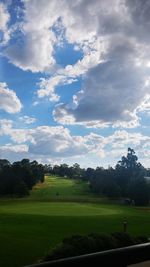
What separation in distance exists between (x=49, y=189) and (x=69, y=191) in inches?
332

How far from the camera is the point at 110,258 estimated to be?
364 centimetres

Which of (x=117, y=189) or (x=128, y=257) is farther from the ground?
(x=117, y=189)

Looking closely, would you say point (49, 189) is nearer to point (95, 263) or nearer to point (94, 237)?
point (94, 237)

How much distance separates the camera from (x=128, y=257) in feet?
12.7

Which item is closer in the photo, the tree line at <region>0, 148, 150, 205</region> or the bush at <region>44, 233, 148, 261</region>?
the bush at <region>44, 233, 148, 261</region>

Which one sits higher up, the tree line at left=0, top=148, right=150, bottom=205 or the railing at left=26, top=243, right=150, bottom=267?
the tree line at left=0, top=148, right=150, bottom=205

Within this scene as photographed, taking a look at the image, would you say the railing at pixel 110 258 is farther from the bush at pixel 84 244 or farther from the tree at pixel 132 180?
the tree at pixel 132 180

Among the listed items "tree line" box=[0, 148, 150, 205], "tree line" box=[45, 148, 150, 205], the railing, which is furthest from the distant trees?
the railing

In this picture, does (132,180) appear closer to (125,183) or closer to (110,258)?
(125,183)

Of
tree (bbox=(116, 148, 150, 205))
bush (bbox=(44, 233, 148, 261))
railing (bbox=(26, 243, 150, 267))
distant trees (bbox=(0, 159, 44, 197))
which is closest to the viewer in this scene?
railing (bbox=(26, 243, 150, 267))

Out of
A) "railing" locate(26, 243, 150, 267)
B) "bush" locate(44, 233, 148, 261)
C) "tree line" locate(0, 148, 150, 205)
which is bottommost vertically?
"bush" locate(44, 233, 148, 261)

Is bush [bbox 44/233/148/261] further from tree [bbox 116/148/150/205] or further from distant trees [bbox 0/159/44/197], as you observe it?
distant trees [bbox 0/159/44/197]

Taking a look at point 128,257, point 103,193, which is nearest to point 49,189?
point 103,193

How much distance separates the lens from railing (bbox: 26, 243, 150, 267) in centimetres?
324
